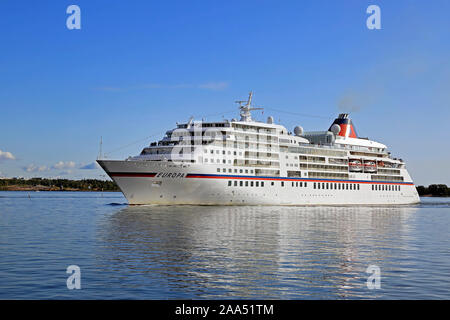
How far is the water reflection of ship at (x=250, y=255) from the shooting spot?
16969mm

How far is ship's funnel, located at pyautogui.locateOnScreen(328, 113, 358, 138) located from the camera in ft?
305

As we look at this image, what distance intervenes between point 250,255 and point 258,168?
4647 centimetres

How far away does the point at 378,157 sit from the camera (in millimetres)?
92562

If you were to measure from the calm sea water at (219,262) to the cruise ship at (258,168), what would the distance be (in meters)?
23.3

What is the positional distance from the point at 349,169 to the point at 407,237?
5315cm

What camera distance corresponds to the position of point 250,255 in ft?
77.5

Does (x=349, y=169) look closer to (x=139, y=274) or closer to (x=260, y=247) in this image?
(x=260, y=247)

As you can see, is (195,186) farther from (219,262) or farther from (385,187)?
(385,187)

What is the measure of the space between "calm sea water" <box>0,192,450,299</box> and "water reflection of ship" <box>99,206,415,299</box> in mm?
42

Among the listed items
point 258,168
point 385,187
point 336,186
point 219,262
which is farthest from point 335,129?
point 219,262

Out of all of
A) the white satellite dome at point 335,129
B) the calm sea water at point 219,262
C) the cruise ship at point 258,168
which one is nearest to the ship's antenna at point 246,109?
the cruise ship at point 258,168

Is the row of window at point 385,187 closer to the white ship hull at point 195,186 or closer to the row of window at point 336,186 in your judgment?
the row of window at point 336,186

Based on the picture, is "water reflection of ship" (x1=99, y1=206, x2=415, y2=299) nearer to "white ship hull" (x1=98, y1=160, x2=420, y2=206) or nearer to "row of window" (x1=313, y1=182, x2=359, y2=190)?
"white ship hull" (x1=98, y1=160, x2=420, y2=206)
